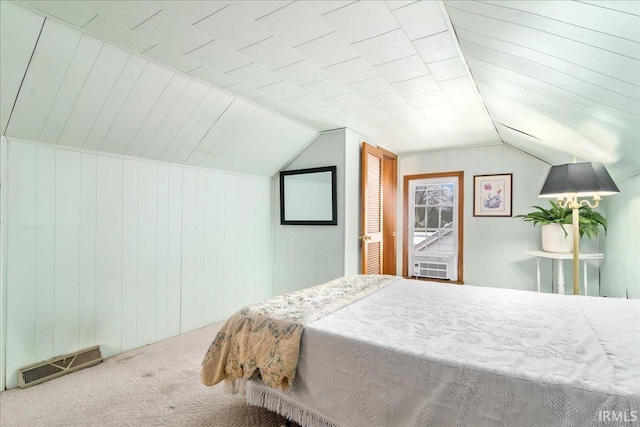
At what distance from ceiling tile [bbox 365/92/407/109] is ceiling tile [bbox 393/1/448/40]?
89 centimetres

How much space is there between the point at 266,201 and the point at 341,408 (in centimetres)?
319

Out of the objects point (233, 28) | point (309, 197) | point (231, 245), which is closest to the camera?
point (233, 28)

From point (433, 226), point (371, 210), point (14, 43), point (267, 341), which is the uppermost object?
point (14, 43)

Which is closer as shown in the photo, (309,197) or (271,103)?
(271,103)

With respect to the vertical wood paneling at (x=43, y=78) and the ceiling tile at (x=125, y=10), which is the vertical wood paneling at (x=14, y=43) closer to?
the vertical wood paneling at (x=43, y=78)

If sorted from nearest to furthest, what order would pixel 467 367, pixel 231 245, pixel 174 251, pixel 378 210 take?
1. pixel 467 367
2. pixel 174 251
3. pixel 231 245
4. pixel 378 210

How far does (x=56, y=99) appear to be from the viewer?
213cm

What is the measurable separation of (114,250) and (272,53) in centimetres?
214

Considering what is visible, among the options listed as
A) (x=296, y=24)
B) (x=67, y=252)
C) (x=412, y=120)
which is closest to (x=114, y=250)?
(x=67, y=252)

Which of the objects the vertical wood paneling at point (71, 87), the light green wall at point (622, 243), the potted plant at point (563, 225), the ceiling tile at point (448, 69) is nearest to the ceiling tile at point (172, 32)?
the vertical wood paneling at point (71, 87)

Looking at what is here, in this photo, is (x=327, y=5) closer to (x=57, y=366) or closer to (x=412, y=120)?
(x=412, y=120)

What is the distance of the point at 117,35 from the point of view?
6.27 ft

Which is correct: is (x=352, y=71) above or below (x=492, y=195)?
above

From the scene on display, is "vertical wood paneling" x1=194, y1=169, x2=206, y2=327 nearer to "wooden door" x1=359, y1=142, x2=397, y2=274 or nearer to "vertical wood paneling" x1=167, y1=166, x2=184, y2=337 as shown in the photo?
"vertical wood paneling" x1=167, y1=166, x2=184, y2=337
